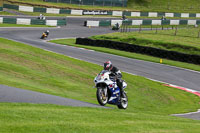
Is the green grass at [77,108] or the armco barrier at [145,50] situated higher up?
the armco barrier at [145,50]

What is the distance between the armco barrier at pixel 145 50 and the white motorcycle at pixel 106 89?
2065cm

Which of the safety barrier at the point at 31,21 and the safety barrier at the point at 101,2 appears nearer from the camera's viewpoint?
the safety barrier at the point at 31,21

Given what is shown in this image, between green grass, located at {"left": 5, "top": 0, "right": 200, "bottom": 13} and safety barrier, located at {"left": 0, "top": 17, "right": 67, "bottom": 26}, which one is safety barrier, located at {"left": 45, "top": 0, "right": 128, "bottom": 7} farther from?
safety barrier, located at {"left": 0, "top": 17, "right": 67, "bottom": 26}

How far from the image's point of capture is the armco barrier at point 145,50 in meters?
33.8

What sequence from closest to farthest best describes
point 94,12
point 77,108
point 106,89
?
1. point 77,108
2. point 106,89
3. point 94,12

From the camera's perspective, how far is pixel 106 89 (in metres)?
13.6

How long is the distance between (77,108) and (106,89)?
2.14m

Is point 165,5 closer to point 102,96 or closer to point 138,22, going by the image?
point 138,22

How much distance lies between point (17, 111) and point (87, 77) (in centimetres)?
1266

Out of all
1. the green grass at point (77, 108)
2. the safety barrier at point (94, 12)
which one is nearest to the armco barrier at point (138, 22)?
the safety barrier at point (94, 12)

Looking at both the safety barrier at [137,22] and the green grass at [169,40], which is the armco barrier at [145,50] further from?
the safety barrier at [137,22]

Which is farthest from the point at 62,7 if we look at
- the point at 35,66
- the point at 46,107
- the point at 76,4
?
the point at 46,107

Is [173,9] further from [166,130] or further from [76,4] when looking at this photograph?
[166,130]

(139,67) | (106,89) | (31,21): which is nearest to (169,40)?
(139,67)
